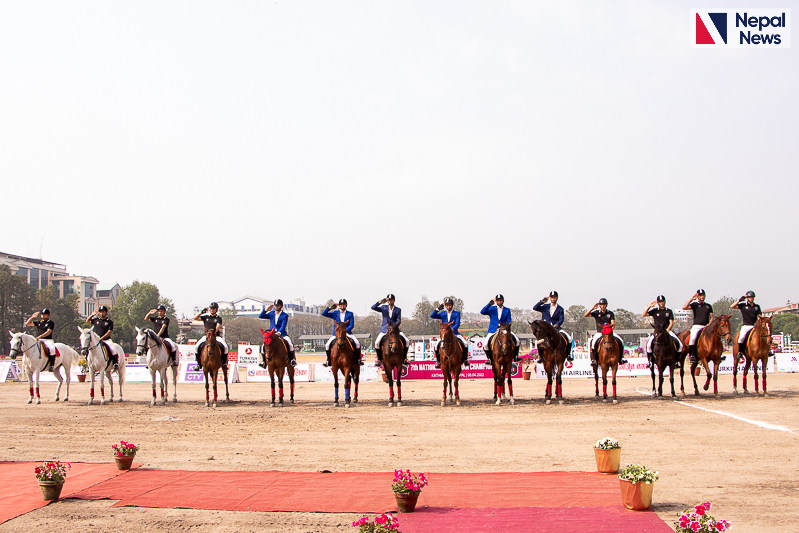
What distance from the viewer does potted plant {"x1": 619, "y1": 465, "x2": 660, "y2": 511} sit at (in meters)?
6.89

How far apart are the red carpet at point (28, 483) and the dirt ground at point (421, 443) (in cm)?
36

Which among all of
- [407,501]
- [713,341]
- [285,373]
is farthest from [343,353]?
[285,373]

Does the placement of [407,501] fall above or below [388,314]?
below

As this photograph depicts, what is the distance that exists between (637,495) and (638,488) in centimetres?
8

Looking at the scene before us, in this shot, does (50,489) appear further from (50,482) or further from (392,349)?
(392,349)

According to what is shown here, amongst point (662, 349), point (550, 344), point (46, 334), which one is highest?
point (46, 334)

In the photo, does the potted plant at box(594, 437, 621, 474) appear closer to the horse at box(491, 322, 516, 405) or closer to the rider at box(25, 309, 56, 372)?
the horse at box(491, 322, 516, 405)

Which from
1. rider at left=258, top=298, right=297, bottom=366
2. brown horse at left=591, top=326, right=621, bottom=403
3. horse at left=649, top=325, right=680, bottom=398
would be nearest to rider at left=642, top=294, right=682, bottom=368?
horse at left=649, top=325, right=680, bottom=398

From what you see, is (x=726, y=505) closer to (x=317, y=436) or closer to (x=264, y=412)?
(x=317, y=436)

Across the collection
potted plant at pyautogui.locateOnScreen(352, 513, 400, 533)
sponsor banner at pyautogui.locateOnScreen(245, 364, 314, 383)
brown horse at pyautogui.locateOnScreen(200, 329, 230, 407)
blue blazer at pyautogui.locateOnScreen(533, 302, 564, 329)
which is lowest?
sponsor banner at pyautogui.locateOnScreen(245, 364, 314, 383)

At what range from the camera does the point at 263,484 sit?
28.1 ft

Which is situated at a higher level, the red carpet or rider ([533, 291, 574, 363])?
rider ([533, 291, 574, 363])

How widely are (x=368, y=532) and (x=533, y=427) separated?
958 centimetres

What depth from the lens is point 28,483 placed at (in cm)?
871
